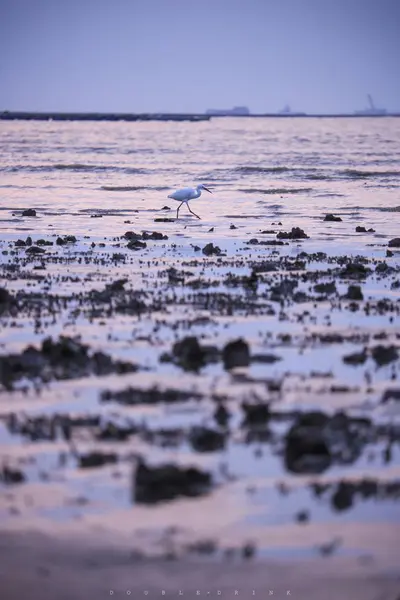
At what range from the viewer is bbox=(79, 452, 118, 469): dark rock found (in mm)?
7520

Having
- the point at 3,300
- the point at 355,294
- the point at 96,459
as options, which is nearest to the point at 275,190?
the point at 355,294

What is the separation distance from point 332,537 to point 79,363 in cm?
430

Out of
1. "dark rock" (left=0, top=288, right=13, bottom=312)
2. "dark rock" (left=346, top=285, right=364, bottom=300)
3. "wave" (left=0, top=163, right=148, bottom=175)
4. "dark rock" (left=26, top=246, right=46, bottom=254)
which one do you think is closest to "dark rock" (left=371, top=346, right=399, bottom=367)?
"dark rock" (left=346, top=285, right=364, bottom=300)

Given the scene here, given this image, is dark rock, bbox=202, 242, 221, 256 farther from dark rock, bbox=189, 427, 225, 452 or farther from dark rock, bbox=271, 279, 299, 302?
dark rock, bbox=189, 427, 225, 452

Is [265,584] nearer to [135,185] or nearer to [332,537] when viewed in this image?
[332,537]

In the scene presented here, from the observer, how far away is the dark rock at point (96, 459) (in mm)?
7520


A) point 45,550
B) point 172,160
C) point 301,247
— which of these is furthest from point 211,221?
point 172,160

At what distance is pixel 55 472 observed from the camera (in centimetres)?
740

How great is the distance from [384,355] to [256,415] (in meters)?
2.53

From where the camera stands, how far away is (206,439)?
8.02 meters

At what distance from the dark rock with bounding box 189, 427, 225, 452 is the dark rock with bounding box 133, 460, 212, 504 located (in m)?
0.58

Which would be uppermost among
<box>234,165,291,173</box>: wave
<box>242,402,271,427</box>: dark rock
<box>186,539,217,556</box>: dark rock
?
<box>242,402,271,427</box>: dark rock

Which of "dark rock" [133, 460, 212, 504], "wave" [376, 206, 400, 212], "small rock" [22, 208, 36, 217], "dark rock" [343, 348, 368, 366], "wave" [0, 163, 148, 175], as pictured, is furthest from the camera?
"wave" [0, 163, 148, 175]

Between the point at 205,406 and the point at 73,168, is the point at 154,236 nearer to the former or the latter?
the point at 205,406
